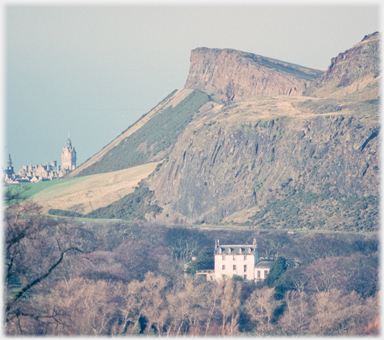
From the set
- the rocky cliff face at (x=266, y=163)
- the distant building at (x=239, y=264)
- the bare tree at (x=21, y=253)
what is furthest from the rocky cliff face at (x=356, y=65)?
the bare tree at (x=21, y=253)

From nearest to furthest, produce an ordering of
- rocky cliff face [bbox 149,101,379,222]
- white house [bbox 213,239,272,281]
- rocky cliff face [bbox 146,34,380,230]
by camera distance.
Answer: white house [bbox 213,239,272,281] → rocky cliff face [bbox 149,101,379,222] → rocky cliff face [bbox 146,34,380,230]

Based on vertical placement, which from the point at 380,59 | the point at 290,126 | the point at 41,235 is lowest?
the point at 41,235

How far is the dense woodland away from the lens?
25969mm

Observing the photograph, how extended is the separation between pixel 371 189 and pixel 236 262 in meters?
51.5

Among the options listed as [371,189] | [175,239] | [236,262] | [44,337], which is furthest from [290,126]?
[44,337]

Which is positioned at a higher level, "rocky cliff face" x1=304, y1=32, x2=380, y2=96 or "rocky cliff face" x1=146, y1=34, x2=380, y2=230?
"rocky cliff face" x1=304, y1=32, x2=380, y2=96

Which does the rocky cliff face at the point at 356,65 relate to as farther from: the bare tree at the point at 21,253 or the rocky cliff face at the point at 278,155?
the bare tree at the point at 21,253

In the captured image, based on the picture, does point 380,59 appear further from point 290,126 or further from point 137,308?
point 137,308

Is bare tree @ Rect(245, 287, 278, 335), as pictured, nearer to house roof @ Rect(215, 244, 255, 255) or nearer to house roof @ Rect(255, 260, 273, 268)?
house roof @ Rect(255, 260, 273, 268)

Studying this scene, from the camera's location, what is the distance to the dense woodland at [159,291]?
2597 cm

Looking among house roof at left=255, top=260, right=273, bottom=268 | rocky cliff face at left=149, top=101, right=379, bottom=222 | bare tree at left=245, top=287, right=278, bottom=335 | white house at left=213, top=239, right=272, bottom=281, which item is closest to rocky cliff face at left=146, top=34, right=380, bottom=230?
rocky cliff face at left=149, top=101, right=379, bottom=222

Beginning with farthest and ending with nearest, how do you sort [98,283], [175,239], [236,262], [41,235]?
[175,239], [236,262], [98,283], [41,235]

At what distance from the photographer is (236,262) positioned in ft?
360

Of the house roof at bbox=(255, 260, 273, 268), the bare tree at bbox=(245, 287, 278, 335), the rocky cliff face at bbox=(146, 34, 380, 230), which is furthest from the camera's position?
the rocky cliff face at bbox=(146, 34, 380, 230)
